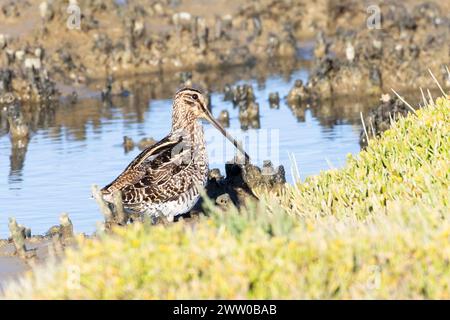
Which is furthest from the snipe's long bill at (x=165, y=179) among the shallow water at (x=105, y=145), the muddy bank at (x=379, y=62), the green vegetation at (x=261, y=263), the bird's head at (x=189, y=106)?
the muddy bank at (x=379, y=62)

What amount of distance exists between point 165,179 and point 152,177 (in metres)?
0.12

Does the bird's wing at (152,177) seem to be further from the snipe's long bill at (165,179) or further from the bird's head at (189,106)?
the bird's head at (189,106)

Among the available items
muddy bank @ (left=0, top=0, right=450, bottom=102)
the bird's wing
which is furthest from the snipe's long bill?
muddy bank @ (left=0, top=0, right=450, bottom=102)

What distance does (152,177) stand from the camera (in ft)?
33.7

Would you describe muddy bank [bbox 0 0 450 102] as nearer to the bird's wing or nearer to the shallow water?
the shallow water

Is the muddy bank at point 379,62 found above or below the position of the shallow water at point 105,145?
above

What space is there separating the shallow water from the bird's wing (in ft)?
3.44

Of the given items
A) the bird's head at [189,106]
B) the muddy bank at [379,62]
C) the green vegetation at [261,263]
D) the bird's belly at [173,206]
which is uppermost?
the muddy bank at [379,62]

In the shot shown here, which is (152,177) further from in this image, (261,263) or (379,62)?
(379,62)

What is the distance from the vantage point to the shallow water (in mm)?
12680

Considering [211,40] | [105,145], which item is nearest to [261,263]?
[105,145]

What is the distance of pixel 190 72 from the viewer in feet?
72.7

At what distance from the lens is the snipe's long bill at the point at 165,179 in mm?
10188

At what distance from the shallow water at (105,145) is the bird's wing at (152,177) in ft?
3.44
